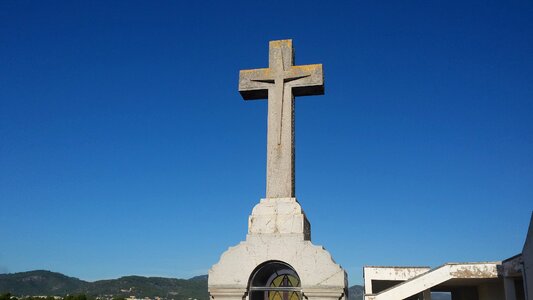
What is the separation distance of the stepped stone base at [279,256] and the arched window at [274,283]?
0.78 ft

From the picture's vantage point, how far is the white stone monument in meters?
8.34

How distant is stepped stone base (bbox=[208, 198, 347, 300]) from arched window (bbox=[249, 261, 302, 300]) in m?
0.24

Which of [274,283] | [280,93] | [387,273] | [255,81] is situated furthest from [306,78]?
[387,273]

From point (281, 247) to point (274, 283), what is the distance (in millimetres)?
1128

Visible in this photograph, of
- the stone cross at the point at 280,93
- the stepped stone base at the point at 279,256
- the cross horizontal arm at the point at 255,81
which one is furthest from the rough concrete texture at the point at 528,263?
the cross horizontal arm at the point at 255,81

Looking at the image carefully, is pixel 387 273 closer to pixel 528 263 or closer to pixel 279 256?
pixel 528 263

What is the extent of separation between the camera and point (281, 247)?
28.0 feet

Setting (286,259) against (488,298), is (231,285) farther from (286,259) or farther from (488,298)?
(488,298)

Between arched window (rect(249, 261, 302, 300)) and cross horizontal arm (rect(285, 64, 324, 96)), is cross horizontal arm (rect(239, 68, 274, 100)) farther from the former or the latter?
arched window (rect(249, 261, 302, 300))

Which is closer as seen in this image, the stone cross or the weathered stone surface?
the weathered stone surface

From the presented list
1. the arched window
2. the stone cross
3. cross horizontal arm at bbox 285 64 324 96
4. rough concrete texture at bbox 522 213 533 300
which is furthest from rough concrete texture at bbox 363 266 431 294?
cross horizontal arm at bbox 285 64 324 96

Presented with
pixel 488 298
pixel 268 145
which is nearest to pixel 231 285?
pixel 268 145

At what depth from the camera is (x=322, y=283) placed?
8266 mm

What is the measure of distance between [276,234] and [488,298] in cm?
2191
